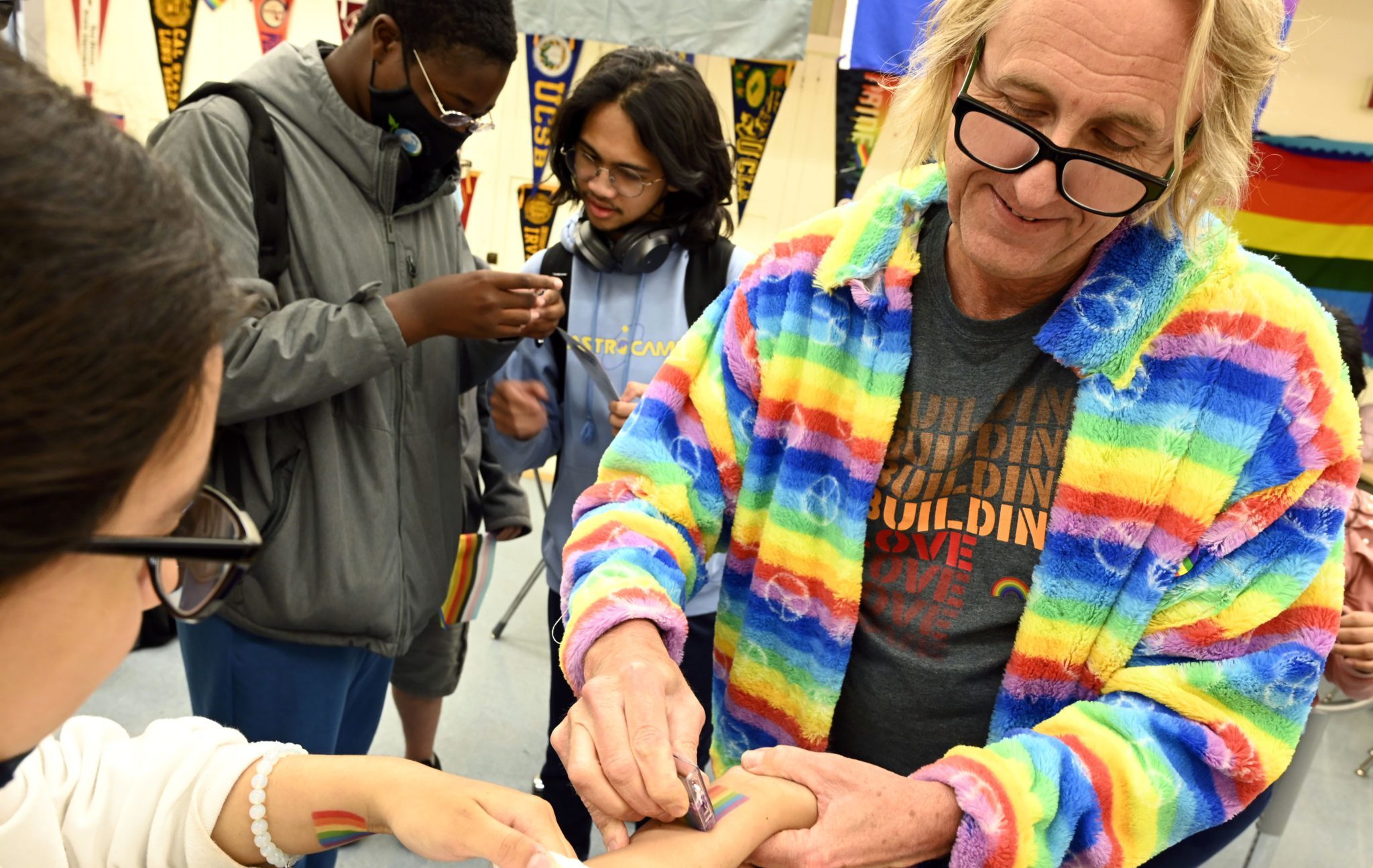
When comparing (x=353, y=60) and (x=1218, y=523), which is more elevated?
(x=353, y=60)

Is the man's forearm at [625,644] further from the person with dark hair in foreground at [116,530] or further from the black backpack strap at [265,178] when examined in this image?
the black backpack strap at [265,178]

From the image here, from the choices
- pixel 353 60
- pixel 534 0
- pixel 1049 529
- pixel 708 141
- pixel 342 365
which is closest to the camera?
pixel 1049 529

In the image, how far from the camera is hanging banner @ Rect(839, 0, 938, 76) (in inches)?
150

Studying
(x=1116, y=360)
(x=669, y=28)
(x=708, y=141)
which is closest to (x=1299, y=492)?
(x=1116, y=360)

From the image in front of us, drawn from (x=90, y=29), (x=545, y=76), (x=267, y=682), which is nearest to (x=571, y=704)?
(x=267, y=682)

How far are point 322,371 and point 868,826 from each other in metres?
1.02

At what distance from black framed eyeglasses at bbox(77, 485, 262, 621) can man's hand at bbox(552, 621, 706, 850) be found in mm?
353

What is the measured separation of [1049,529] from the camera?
A: 1016 mm

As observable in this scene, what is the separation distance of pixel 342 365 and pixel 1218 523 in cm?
119

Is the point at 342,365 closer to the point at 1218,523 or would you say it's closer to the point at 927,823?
the point at 927,823

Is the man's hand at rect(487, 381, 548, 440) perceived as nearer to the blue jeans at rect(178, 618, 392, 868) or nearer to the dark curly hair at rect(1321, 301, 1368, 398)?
the blue jeans at rect(178, 618, 392, 868)

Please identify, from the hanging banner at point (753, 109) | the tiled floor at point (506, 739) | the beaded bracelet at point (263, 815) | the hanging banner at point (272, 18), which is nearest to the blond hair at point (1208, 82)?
the beaded bracelet at point (263, 815)

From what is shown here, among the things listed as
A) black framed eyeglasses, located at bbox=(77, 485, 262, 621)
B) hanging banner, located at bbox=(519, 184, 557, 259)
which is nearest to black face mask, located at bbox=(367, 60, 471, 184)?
Answer: black framed eyeglasses, located at bbox=(77, 485, 262, 621)

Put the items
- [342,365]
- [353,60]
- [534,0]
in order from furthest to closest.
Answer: [534,0] < [353,60] < [342,365]
